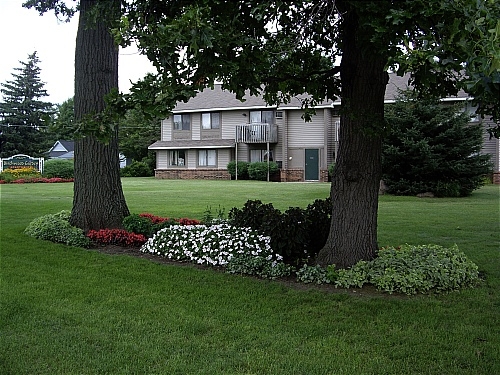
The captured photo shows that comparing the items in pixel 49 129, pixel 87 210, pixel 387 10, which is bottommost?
pixel 87 210

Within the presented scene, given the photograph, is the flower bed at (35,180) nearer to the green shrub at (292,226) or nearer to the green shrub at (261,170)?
the green shrub at (261,170)

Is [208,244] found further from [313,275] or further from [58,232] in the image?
[58,232]

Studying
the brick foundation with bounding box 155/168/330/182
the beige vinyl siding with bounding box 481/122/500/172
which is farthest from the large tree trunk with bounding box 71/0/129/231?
the beige vinyl siding with bounding box 481/122/500/172

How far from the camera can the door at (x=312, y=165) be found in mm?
32500

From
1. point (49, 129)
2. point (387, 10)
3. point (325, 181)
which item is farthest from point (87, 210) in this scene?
point (325, 181)

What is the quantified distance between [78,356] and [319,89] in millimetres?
4610

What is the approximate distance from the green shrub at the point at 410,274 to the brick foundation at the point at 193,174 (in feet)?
92.8

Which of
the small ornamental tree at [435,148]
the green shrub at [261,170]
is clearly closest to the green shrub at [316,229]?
the small ornamental tree at [435,148]

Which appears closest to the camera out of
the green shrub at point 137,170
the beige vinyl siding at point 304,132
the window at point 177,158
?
the beige vinyl siding at point 304,132

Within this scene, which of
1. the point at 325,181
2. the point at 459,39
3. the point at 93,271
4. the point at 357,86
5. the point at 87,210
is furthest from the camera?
the point at 325,181

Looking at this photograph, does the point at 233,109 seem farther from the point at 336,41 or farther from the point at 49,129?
the point at 49,129

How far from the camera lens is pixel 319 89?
696 cm

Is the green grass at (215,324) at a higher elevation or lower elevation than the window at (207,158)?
lower

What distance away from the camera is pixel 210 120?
35906 millimetres
